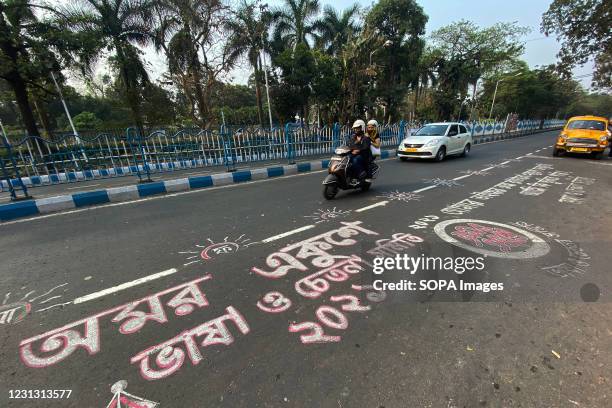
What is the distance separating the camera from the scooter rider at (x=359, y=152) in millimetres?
5723

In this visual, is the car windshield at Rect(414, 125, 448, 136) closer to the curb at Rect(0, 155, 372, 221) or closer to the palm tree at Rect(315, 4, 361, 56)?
the curb at Rect(0, 155, 372, 221)

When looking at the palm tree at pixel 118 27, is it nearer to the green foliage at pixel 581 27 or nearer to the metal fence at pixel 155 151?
the metal fence at pixel 155 151

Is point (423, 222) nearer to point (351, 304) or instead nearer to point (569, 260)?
point (569, 260)

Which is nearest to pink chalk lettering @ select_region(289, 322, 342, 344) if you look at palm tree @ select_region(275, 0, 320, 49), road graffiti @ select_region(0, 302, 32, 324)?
road graffiti @ select_region(0, 302, 32, 324)

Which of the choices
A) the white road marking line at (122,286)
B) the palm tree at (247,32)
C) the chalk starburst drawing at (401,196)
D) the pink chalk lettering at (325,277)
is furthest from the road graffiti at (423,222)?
the palm tree at (247,32)

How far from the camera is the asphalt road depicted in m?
1.59

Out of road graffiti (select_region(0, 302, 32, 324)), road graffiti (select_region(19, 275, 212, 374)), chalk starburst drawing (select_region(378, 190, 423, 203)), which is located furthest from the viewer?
chalk starburst drawing (select_region(378, 190, 423, 203))

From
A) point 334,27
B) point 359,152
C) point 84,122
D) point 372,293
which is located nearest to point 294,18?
point 334,27

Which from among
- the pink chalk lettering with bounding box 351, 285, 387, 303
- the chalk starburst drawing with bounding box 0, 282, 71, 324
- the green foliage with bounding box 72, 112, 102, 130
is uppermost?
the green foliage with bounding box 72, 112, 102, 130

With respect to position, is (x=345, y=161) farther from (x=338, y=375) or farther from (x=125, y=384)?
(x=125, y=384)

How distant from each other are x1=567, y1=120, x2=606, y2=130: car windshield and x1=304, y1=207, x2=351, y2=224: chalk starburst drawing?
1288 centimetres

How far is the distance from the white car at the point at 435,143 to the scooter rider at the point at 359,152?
5194 mm

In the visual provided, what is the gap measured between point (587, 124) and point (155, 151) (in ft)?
56.1

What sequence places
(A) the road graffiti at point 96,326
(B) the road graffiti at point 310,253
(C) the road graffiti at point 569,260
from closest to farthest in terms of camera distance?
(A) the road graffiti at point 96,326, (C) the road graffiti at point 569,260, (B) the road graffiti at point 310,253
